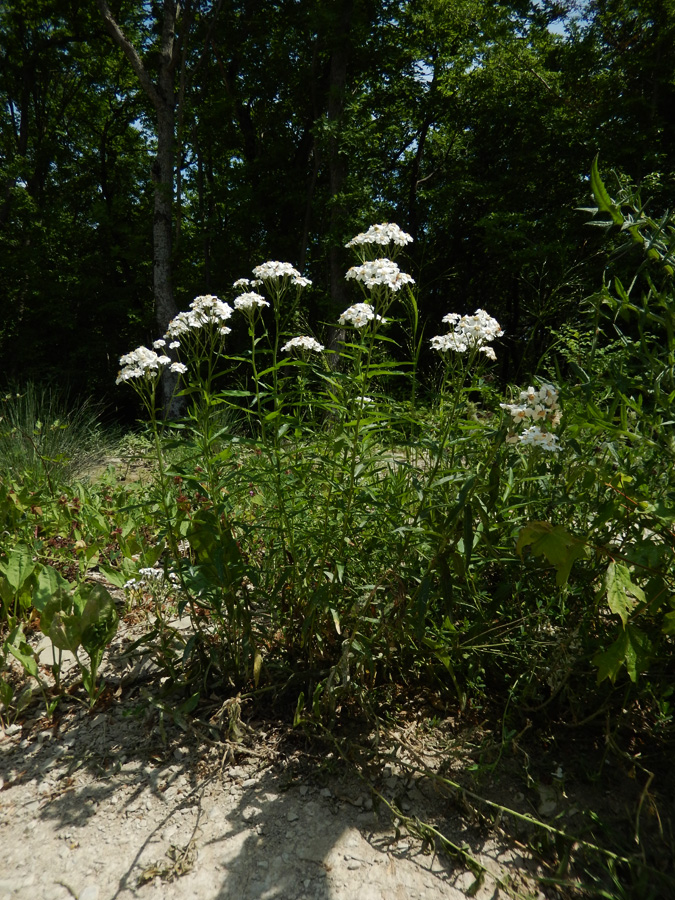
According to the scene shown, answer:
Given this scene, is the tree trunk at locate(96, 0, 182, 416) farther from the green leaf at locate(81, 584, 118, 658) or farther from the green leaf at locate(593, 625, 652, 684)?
the green leaf at locate(593, 625, 652, 684)

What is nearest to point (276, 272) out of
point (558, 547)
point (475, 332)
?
point (475, 332)

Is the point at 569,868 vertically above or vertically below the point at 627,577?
below

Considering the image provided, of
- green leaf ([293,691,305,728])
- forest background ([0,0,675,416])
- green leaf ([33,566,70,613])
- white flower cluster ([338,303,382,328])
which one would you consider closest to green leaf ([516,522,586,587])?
white flower cluster ([338,303,382,328])

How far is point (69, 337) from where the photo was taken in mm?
11055

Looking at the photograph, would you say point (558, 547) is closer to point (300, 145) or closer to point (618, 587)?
point (618, 587)

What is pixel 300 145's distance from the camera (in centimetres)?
987

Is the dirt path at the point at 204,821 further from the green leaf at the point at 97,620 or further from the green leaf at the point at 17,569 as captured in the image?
the green leaf at the point at 17,569

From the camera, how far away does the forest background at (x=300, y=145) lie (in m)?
7.94

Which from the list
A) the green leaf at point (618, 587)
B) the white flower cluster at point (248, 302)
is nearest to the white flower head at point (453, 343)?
the white flower cluster at point (248, 302)

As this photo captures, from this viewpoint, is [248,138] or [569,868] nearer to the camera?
[569,868]

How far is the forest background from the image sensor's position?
794 cm

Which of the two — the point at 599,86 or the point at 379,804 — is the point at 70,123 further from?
the point at 379,804

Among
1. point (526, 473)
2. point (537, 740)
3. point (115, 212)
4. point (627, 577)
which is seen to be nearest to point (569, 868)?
point (537, 740)

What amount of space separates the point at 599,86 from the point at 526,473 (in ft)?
29.8
